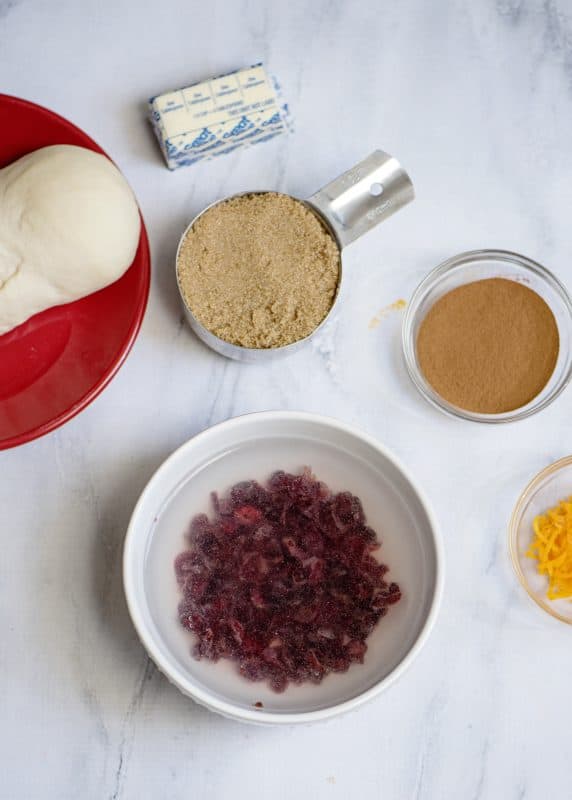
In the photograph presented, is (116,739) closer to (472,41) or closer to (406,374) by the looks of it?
(406,374)

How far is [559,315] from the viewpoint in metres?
1.24

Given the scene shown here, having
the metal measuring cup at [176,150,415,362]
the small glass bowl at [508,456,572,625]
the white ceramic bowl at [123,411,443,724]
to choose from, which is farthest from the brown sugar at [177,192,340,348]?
the small glass bowl at [508,456,572,625]

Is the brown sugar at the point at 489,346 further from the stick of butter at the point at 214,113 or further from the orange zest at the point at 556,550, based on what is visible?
the stick of butter at the point at 214,113

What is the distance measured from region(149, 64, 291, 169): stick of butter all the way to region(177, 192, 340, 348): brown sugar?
103 millimetres

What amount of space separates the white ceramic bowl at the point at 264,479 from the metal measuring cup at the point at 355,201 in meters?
0.13

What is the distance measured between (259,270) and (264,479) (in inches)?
11.2

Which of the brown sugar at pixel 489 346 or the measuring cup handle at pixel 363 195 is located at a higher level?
the measuring cup handle at pixel 363 195

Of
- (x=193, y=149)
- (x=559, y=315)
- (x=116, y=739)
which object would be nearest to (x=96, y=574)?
(x=116, y=739)

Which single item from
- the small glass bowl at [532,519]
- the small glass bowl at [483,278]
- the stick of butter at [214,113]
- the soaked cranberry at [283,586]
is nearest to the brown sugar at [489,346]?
the small glass bowl at [483,278]

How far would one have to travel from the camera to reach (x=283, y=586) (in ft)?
3.51

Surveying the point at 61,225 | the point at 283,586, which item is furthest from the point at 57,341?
the point at 283,586

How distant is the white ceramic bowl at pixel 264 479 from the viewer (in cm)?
100

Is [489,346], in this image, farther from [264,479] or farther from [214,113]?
[214,113]

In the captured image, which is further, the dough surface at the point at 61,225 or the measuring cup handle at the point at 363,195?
the measuring cup handle at the point at 363,195
